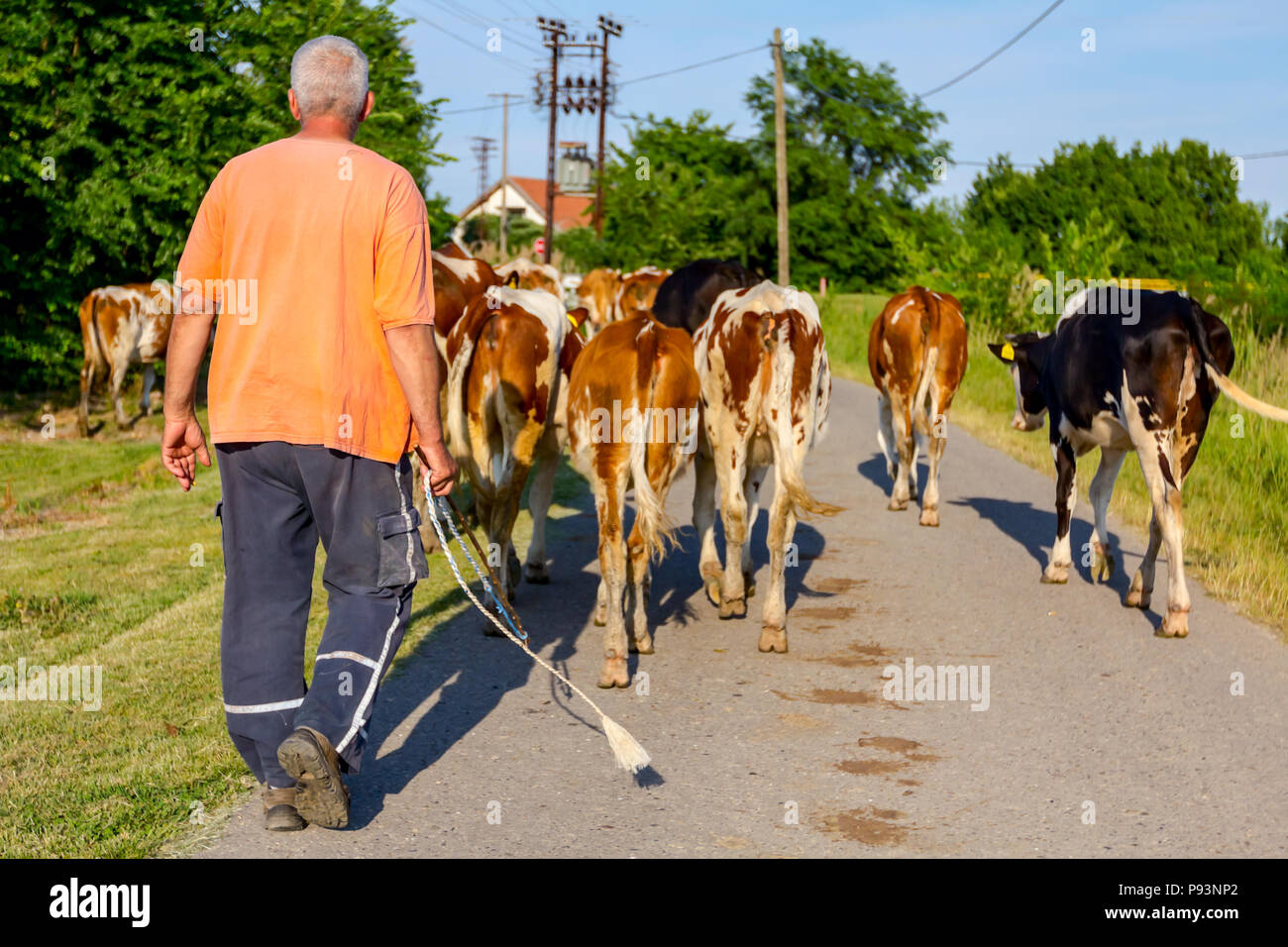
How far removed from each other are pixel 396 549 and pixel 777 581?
11.0 feet

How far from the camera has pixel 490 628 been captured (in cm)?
770

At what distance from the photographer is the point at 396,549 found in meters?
4.54

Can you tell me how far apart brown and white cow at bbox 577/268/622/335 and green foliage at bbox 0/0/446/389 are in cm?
346

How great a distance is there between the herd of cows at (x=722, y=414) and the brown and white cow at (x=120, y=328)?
9.85 metres

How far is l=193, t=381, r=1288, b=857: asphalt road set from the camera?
467 centimetres

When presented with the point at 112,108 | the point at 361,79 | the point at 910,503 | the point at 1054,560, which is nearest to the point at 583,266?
the point at 112,108

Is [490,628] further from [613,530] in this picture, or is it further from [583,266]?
[583,266]

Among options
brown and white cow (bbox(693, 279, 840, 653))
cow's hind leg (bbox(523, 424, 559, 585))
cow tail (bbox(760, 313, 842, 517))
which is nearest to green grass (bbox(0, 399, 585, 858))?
cow's hind leg (bbox(523, 424, 559, 585))

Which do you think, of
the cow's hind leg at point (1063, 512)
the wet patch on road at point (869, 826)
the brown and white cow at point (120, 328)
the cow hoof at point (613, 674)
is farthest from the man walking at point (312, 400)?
the brown and white cow at point (120, 328)

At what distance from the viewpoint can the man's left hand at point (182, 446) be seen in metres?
4.46

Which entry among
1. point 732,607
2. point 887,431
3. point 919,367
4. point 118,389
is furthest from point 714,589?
point 118,389

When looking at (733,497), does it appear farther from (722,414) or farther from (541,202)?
(541,202)

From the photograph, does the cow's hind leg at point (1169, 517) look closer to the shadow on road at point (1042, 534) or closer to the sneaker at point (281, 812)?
the shadow on road at point (1042, 534)

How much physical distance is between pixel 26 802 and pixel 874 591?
5.79m
